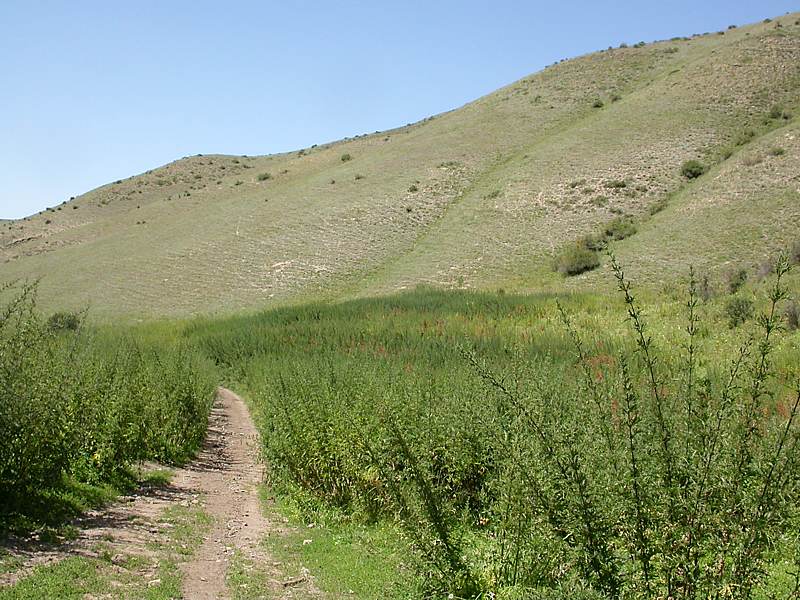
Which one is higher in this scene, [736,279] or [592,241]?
[592,241]

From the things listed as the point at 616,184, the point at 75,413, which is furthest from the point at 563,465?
the point at 616,184

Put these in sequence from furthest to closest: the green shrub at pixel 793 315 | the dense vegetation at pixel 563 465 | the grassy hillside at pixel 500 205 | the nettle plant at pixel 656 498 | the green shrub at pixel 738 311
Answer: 1. the grassy hillside at pixel 500 205
2. the green shrub at pixel 738 311
3. the green shrub at pixel 793 315
4. the dense vegetation at pixel 563 465
5. the nettle plant at pixel 656 498

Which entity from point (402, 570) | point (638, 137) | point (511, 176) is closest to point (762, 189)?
point (638, 137)

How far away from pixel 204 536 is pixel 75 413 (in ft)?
8.80

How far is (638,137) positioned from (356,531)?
5457 centimetres

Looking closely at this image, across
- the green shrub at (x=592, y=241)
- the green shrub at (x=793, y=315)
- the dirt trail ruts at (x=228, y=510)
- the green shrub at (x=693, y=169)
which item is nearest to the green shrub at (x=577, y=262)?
the green shrub at (x=592, y=241)

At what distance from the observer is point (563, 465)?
5.02 meters

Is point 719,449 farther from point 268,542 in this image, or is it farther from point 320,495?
point 320,495

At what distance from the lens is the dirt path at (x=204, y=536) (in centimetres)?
814

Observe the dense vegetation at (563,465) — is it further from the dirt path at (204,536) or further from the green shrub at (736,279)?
the green shrub at (736,279)

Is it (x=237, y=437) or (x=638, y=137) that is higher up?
(x=638, y=137)

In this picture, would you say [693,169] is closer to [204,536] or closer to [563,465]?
[204,536]

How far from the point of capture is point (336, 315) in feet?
109

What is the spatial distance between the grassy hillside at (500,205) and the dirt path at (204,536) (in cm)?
2787
